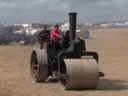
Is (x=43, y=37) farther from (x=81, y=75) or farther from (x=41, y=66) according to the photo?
(x=81, y=75)

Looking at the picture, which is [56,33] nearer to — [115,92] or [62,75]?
[62,75]

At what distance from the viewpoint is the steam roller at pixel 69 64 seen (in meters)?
13.0

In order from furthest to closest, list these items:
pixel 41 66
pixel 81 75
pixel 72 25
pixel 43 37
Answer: pixel 43 37 → pixel 41 66 → pixel 72 25 → pixel 81 75

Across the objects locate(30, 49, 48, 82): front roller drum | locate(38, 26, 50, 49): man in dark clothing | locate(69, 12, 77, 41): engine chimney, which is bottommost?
locate(30, 49, 48, 82): front roller drum

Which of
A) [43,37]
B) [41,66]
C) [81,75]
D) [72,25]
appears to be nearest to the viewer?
[81,75]

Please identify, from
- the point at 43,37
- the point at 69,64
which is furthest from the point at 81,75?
the point at 43,37

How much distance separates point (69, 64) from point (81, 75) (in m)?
0.42

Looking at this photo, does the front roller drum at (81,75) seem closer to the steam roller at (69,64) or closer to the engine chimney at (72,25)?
the steam roller at (69,64)

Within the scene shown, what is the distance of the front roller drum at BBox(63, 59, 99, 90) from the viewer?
42.5ft

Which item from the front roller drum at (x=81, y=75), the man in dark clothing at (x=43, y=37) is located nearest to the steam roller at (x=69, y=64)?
the front roller drum at (x=81, y=75)

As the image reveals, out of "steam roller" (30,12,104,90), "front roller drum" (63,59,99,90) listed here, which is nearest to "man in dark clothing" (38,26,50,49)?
"steam roller" (30,12,104,90)

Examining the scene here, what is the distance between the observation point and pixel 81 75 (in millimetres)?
12961

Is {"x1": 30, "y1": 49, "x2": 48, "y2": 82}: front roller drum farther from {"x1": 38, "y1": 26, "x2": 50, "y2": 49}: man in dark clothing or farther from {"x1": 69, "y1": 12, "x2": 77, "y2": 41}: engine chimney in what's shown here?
{"x1": 69, "y1": 12, "x2": 77, "y2": 41}: engine chimney

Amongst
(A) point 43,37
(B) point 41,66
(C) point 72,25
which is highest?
(C) point 72,25
